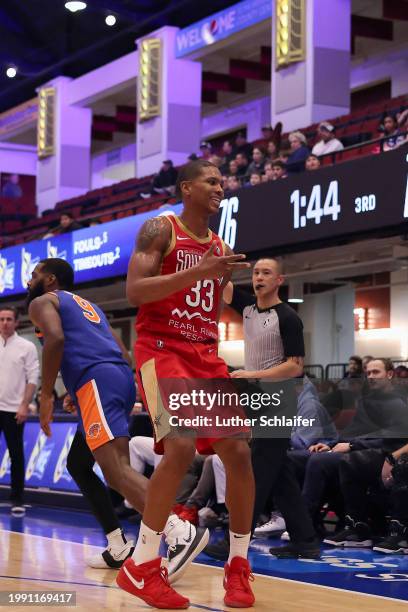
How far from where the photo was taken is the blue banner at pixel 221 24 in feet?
71.3

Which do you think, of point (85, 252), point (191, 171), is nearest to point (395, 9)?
point (85, 252)

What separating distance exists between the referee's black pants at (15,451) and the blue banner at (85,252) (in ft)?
20.7

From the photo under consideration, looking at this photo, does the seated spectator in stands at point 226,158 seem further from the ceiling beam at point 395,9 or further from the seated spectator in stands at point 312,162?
the ceiling beam at point 395,9

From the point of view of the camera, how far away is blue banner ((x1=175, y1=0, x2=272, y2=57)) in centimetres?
2173

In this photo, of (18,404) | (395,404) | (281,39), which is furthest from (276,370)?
(281,39)

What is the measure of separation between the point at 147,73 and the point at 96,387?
2008 cm

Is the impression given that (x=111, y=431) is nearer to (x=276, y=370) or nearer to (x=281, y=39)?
(x=276, y=370)

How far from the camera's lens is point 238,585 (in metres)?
4.41

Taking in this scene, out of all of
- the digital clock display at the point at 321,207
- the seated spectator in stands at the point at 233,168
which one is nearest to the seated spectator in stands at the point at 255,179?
the digital clock display at the point at 321,207

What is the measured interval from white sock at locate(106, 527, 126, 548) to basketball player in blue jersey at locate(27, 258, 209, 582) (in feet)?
0.25

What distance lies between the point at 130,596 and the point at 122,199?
58.5 ft

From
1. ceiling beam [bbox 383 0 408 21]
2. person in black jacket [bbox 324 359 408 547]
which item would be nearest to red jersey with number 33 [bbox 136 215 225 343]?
person in black jacket [bbox 324 359 408 547]

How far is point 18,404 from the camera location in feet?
31.1

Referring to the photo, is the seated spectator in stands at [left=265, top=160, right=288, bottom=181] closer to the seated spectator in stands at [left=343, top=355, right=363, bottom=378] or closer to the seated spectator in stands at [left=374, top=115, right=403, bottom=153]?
the seated spectator in stands at [left=374, top=115, right=403, bottom=153]
